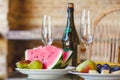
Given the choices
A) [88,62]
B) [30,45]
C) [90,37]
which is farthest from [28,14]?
[88,62]

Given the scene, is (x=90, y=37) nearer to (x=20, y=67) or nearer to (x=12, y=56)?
(x=20, y=67)

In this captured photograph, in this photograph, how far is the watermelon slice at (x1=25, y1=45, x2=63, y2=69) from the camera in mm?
995

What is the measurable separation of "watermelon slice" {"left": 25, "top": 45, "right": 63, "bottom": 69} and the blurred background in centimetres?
202

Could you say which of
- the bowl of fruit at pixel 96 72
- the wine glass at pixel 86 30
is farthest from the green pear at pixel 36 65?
the wine glass at pixel 86 30

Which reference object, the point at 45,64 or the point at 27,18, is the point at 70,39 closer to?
the point at 45,64

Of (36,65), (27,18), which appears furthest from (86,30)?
(27,18)

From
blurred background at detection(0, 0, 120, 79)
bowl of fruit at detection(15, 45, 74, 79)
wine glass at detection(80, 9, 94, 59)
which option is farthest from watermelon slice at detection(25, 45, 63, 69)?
blurred background at detection(0, 0, 120, 79)

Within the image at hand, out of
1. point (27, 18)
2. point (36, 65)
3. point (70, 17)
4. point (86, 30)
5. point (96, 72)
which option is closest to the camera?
point (96, 72)

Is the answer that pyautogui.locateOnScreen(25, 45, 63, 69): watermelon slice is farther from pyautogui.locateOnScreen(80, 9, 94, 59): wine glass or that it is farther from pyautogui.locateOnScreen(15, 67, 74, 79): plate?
pyautogui.locateOnScreen(80, 9, 94, 59): wine glass

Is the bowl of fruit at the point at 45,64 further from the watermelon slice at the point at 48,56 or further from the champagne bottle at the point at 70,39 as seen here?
the champagne bottle at the point at 70,39

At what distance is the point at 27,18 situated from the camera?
3.52 meters

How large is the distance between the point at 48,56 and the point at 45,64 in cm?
5

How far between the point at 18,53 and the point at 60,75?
2680mm

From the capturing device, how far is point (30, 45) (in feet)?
11.7
